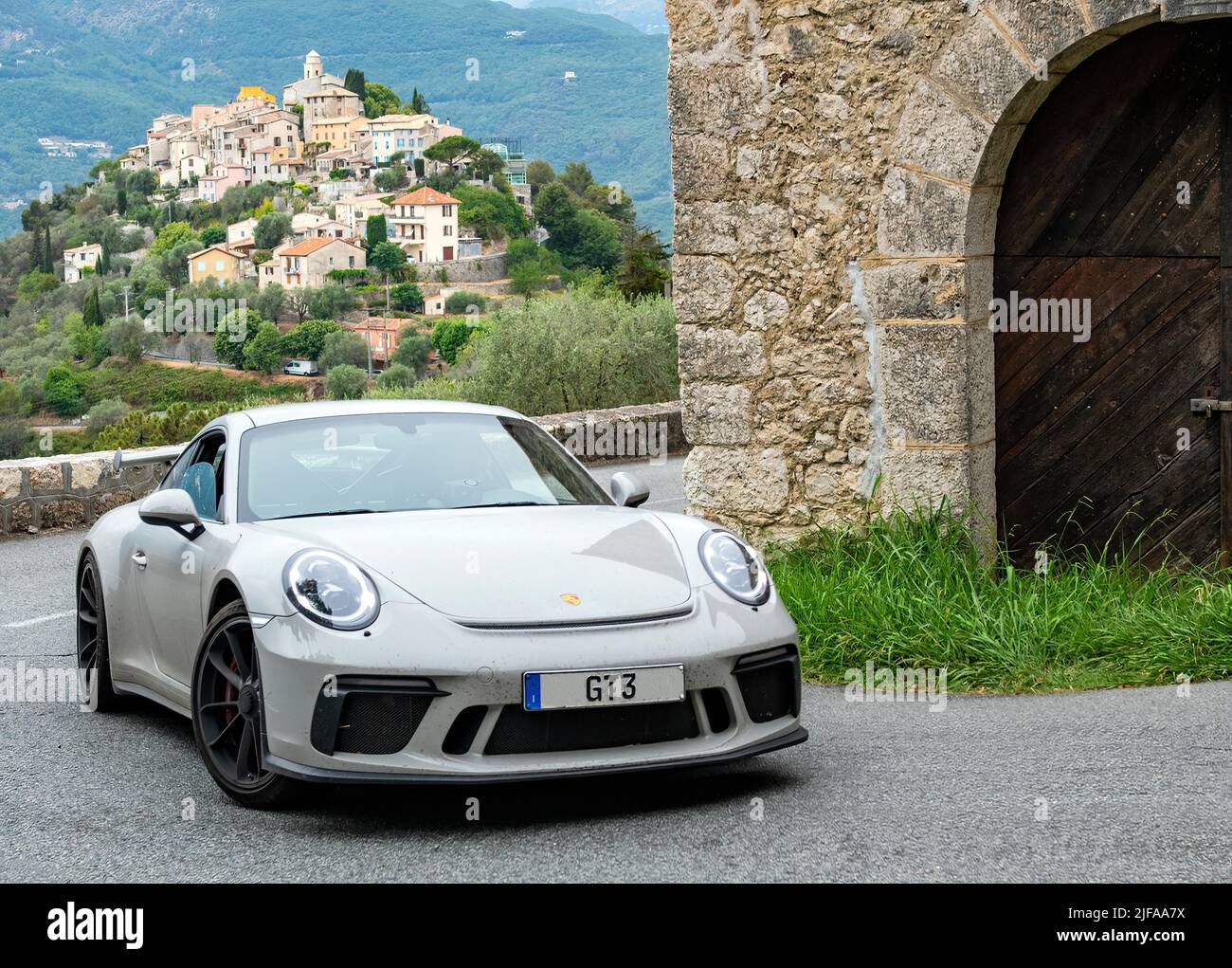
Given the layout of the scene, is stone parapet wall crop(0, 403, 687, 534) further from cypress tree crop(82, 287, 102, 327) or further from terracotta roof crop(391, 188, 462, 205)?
A: terracotta roof crop(391, 188, 462, 205)

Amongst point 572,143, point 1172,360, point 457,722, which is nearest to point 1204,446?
point 1172,360

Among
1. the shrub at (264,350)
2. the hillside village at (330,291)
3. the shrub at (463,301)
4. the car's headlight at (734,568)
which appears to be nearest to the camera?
the car's headlight at (734,568)

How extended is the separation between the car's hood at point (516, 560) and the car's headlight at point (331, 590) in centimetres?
8

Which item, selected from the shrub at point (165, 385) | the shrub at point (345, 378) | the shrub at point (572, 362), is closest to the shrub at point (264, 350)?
the shrub at point (165, 385)

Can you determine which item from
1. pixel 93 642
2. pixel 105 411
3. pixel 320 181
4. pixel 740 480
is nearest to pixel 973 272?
pixel 740 480

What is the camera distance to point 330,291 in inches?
4173

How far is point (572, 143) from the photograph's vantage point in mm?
176875

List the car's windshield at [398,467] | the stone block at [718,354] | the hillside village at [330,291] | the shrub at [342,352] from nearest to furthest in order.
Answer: the car's windshield at [398,467] → the stone block at [718,354] → the hillside village at [330,291] → the shrub at [342,352]

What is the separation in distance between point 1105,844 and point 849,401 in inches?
167

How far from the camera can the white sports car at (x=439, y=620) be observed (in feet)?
13.7

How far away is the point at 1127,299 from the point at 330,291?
334 feet

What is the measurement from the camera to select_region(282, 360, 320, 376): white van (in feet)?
283

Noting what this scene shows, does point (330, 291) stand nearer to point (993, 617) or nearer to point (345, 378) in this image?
point (345, 378)

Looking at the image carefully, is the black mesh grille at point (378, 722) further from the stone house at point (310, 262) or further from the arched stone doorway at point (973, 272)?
the stone house at point (310, 262)
